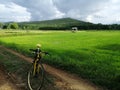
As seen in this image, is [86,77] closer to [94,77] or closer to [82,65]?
[94,77]

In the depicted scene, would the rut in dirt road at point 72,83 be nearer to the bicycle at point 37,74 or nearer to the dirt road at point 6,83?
the bicycle at point 37,74

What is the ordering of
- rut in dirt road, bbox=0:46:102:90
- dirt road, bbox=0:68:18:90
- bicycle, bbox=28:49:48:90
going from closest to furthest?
bicycle, bbox=28:49:48:90 < dirt road, bbox=0:68:18:90 < rut in dirt road, bbox=0:46:102:90

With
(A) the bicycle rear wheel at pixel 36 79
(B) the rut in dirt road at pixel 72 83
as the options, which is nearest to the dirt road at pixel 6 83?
(A) the bicycle rear wheel at pixel 36 79

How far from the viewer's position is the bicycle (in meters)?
11.4

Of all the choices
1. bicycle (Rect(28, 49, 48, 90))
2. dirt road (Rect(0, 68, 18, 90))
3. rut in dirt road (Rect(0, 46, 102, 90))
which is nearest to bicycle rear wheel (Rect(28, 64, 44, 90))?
bicycle (Rect(28, 49, 48, 90))

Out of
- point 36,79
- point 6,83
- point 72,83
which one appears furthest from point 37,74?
point 72,83

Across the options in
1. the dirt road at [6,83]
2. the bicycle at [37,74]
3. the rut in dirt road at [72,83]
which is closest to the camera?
the bicycle at [37,74]

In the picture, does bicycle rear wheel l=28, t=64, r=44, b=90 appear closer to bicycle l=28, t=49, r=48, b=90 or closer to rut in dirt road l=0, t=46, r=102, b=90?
bicycle l=28, t=49, r=48, b=90

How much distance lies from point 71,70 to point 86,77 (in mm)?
2357

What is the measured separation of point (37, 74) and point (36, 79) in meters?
0.19

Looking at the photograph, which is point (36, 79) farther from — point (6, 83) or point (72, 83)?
point (72, 83)

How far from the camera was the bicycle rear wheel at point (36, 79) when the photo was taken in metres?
11.4

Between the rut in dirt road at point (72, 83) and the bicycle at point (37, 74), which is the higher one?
the bicycle at point (37, 74)

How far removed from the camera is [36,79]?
11547 millimetres
